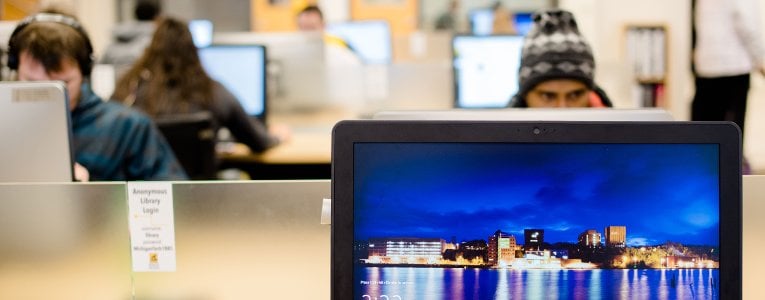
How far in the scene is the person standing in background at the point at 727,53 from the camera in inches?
152

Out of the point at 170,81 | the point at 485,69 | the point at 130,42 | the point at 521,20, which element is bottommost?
the point at 170,81

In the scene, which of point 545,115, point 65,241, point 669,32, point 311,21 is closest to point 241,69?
point 311,21

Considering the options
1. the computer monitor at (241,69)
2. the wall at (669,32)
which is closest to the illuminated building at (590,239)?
the computer monitor at (241,69)

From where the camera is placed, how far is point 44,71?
1.95 m

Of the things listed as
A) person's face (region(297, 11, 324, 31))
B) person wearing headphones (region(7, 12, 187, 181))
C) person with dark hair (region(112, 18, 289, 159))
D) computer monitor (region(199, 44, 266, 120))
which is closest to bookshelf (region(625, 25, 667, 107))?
person's face (region(297, 11, 324, 31))

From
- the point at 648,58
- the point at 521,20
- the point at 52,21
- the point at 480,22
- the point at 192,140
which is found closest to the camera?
the point at 52,21

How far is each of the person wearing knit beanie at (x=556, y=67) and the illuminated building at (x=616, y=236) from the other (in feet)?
3.86

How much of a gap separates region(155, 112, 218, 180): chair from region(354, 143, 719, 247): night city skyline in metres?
2.04

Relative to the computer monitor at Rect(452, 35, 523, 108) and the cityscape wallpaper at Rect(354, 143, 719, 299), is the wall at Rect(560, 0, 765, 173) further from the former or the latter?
the cityscape wallpaper at Rect(354, 143, 719, 299)

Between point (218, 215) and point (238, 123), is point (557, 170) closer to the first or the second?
point (218, 215)

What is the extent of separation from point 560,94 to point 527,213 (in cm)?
125

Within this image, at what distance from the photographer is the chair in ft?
9.58

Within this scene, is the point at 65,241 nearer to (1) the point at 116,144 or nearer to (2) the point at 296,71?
(1) the point at 116,144

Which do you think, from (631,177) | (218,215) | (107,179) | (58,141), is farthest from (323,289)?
(107,179)
